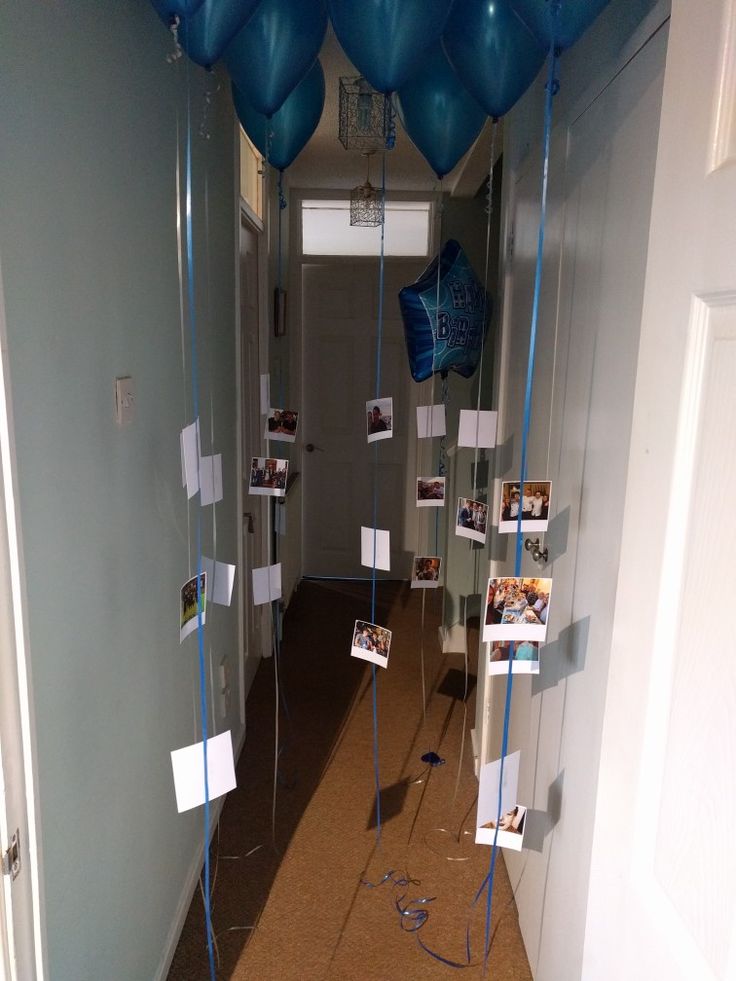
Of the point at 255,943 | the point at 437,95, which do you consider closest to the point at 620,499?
the point at 437,95

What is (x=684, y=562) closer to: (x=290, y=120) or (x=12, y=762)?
(x=12, y=762)

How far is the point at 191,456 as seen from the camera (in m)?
1.45

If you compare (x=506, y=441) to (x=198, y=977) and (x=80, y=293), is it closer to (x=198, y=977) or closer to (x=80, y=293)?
(x=80, y=293)

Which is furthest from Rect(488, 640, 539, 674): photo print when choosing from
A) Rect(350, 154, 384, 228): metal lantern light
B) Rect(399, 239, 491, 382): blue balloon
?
Rect(350, 154, 384, 228): metal lantern light

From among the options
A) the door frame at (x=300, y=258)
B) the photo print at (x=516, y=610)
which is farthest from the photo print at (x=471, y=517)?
the door frame at (x=300, y=258)

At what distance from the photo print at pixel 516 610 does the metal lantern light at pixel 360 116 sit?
1.48 metres

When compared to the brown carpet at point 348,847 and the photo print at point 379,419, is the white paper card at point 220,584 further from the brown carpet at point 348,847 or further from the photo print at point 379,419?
the brown carpet at point 348,847

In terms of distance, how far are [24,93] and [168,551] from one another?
38.9 inches

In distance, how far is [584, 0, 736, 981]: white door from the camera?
26.5 inches

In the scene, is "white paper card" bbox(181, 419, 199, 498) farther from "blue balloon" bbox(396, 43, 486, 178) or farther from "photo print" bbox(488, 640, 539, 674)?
"blue balloon" bbox(396, 43, 486, 178)

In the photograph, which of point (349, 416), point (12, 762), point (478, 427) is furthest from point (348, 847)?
point (349, 416)

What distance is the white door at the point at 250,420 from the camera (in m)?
2.92

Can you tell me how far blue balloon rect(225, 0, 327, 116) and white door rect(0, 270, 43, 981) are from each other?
93 centimetres

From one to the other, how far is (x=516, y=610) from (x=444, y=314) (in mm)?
1335
